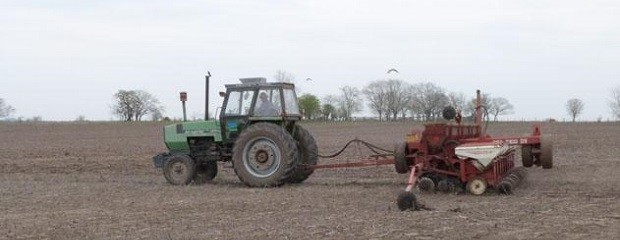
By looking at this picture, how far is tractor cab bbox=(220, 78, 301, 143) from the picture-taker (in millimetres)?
13336

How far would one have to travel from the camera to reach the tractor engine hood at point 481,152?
1103 cm

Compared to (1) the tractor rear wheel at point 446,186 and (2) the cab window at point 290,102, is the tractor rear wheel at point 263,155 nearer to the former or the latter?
(2) the cab window at point 290,102

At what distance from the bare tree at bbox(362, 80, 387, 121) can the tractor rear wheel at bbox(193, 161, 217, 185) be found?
3793 inches

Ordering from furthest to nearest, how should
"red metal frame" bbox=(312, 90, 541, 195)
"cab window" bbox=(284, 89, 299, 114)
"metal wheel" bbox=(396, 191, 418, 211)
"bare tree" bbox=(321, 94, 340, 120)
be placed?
"bare tree" bbox=(321, 94, 340, 120) < "cab window" bbox=(284, 89, 299, 114) < "red metal frame" bbox=(312, 90, 541, 195) < "metal wheel" bbox=(396, 191, 418, 211)

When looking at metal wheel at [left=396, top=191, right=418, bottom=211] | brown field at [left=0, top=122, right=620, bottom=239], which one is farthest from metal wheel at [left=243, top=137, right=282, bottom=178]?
metal wheel at [left=396, top=191, right=418, bottom=211]

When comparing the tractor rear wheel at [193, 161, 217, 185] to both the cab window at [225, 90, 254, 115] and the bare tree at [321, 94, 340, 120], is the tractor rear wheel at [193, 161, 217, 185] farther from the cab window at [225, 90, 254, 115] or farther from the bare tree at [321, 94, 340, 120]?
the bare tree at [321, 94, 340, 120]

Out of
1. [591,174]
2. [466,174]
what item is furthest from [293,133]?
[591,174]

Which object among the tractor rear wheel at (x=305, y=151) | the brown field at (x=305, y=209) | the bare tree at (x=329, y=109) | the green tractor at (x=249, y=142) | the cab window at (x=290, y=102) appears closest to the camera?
the brown field at (x=305, y=209)

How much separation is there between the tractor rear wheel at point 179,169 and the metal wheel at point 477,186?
17.6 feet

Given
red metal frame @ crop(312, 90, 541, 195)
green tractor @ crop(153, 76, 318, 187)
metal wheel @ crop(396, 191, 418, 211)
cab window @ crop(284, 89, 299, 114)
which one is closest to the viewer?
metal wheel @ crop(396, 191, 418, 211)

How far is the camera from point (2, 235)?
26.2 ft

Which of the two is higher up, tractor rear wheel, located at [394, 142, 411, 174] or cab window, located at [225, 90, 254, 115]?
cab window, located at [225, 90, 254, 115]

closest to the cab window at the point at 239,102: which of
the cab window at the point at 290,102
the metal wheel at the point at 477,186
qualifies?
the cab window at the point at 290,102

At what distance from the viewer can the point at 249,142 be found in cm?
1309
